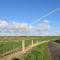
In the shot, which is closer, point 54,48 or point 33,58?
point 33,58

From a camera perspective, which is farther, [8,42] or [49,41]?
[49,41]

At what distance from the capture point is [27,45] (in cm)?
427

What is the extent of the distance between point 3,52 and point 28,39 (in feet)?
2.15

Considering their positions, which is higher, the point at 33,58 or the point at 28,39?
the point at 28,39

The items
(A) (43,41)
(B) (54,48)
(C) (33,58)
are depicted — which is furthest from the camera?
(B) (54,48)

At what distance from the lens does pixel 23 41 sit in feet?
14.0

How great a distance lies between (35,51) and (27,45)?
0.25m

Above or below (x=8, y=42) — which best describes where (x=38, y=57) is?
below

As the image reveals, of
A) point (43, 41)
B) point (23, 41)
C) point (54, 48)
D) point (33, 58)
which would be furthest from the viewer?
point (54, 48)

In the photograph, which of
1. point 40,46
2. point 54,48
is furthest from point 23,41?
point 54,48

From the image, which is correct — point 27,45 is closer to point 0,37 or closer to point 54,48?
point 0,37

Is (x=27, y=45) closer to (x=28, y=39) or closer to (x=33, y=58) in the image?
(x=28, y=39)

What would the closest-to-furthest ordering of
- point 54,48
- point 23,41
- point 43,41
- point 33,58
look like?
point 33,58 → point 23,41 → point 43,41 → point 54,48

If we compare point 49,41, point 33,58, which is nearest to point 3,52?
point 33,58
